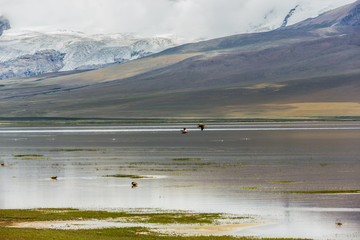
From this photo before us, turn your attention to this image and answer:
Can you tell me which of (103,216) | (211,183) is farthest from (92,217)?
(211,183)

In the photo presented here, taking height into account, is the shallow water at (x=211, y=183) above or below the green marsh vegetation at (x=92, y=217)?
above

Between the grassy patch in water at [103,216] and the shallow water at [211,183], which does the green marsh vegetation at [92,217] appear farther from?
the shallow water at [211,183]

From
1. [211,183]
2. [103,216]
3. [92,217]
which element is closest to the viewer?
[92,217]

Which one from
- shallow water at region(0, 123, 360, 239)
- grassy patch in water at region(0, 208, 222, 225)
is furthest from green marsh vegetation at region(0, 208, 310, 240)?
shallow water at region(0, 123, 360, 239)

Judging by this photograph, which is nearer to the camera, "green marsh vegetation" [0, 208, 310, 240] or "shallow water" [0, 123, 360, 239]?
"green marsh vegetation" [0, 208, 310, 240]

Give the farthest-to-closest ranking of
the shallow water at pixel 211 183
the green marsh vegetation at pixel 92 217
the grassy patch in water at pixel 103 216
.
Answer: the shallow water at pixel 211 183
the grassy patch in water at pixel 103 216
the green marsh vegetation at pixel 92 217

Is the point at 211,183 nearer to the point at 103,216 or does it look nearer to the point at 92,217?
the point at 103,216

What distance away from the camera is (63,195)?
38906 millimetres

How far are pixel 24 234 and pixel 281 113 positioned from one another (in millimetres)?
176172

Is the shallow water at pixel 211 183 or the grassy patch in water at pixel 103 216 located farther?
the shallow water at pixel 211 183

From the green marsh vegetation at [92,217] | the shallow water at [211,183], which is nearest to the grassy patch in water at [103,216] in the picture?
the green marsh vegetation at [92,217]

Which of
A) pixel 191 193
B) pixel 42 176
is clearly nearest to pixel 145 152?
pixel 42 176

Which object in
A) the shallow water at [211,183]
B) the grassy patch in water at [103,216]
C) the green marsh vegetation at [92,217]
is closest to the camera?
the green marsh vegetation at [92,217]

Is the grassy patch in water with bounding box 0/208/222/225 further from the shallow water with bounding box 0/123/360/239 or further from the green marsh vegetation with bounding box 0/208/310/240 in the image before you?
the shallow water with bounding box 0/123/360/239
